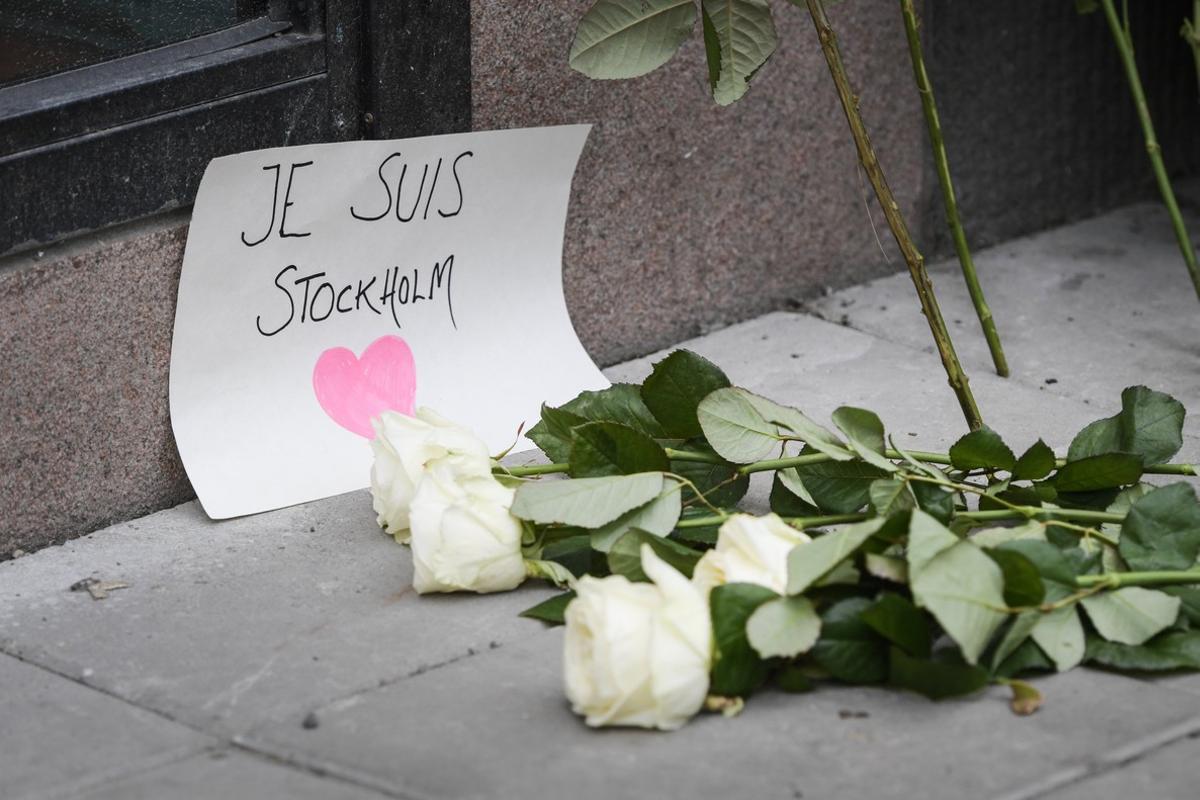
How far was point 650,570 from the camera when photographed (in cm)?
179

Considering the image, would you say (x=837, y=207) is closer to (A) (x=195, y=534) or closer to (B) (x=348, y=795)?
(A) (x=195, y=534)

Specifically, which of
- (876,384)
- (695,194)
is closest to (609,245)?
(695,194)

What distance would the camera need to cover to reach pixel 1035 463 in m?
2.14

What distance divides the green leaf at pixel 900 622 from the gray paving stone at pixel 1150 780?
0.23 m

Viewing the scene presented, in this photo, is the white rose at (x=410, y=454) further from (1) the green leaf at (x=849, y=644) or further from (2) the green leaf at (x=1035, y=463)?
(2) the green leaf at (x=1035, y=463)

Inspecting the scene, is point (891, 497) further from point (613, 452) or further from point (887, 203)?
point (887, 203)

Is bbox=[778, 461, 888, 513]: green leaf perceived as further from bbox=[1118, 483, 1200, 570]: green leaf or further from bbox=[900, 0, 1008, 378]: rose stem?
bbox=[900, 0, 1008, 378]: rose stem

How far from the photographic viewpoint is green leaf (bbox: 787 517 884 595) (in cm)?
180

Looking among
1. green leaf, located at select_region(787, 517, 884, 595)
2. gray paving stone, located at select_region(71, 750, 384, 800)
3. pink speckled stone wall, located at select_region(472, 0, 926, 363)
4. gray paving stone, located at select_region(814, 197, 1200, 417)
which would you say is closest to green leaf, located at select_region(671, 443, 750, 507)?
green leaf, located at select_region(787, 517, 884, 595)

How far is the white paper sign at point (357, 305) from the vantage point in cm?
248

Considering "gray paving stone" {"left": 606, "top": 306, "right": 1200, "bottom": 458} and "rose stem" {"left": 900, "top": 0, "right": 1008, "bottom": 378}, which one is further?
"gray paving stone" {"left": 606, "top": 306, "right": 1200, "bottom": 458}

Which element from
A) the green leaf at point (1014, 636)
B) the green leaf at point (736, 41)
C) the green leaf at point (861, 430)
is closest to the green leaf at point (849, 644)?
the green leaf at point (1014, 636)

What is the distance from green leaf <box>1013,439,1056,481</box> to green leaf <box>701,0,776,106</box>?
0.64 meters

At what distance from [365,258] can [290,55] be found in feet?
1.14
